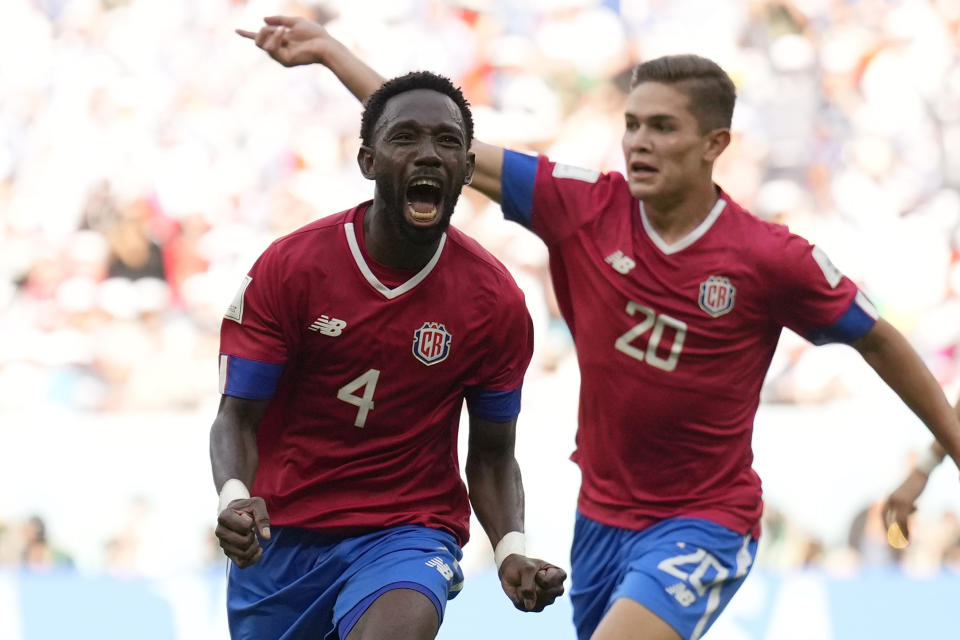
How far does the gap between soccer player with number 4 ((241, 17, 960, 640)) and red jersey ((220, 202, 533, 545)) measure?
378mm

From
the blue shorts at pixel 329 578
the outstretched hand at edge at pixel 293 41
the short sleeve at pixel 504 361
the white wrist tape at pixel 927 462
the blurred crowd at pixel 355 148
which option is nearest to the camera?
the blue shorts at pixel 329 578

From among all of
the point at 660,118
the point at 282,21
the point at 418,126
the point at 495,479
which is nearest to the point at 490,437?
the point at 495,479

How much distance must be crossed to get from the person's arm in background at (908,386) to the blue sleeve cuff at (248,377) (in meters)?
1.70

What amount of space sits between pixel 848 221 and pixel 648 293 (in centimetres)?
527

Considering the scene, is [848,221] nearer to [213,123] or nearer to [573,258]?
[213,123]

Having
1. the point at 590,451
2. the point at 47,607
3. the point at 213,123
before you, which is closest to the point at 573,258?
the point at 590,451

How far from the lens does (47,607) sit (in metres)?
7.53

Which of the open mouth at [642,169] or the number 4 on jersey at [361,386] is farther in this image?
the open mouth at [642,169]

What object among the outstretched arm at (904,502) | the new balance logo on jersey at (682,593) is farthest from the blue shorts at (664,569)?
the outstretched arm at (904,502)

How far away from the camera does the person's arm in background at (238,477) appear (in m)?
3.55

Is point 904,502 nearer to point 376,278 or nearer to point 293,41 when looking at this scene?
point 376,278

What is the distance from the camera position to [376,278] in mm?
4168

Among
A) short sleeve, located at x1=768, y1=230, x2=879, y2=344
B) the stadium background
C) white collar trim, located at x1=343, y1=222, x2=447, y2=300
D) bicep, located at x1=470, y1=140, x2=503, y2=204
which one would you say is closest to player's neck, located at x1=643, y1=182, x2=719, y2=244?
short sleeve, located at x1=768, y1=230, x2=879, y2=344

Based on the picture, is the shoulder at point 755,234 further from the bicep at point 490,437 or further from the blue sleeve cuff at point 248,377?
the blue sleeve cuff at point 248,377
